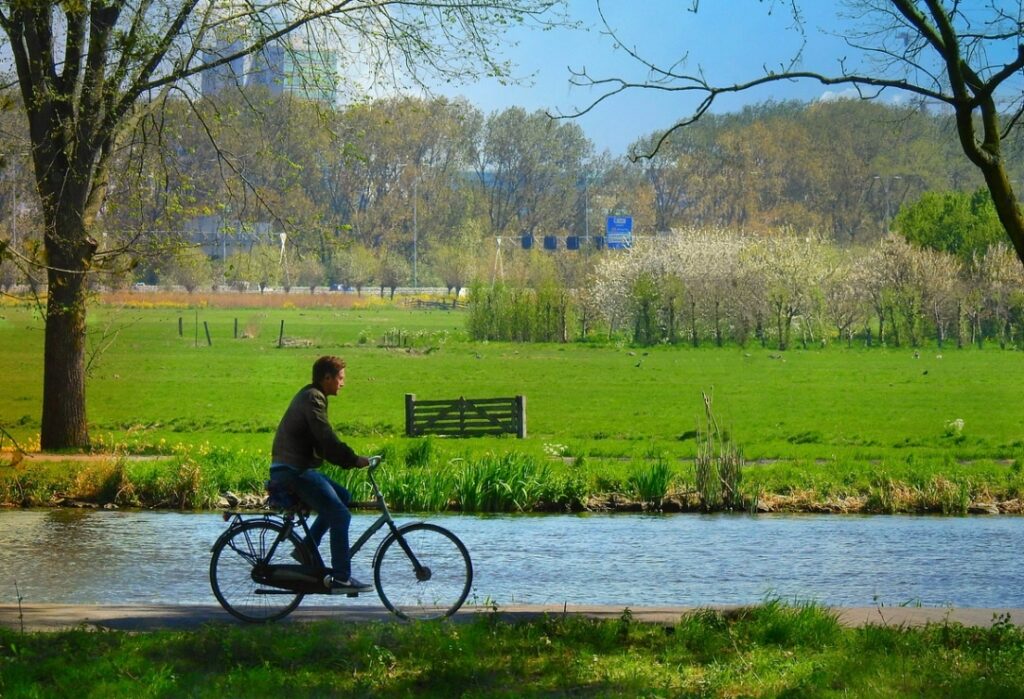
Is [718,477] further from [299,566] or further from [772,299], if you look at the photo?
[772,299]

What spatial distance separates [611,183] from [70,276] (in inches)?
3172

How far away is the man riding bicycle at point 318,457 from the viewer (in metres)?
10.4

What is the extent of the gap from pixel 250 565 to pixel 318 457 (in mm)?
938

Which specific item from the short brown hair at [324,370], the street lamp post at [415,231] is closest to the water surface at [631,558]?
the short brown hair at [324,370]

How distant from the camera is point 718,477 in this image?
71.8 ft

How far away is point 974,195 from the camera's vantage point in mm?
85812

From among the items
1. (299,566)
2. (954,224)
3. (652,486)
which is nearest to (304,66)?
(652,486)

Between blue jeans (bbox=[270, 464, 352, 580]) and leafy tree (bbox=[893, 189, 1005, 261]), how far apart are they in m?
72.1

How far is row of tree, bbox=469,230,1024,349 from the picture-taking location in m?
75.5

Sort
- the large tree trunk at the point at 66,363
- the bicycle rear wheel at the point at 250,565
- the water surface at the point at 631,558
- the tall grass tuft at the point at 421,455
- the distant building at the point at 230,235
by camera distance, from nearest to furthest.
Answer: the bicycle rear wheel at the point at 250,565, the water surface at the point at 631,558, the tall grass tuft at the point at 421,455, the large tree trunk at the point at 66,363, the distant building at the point at 230,235

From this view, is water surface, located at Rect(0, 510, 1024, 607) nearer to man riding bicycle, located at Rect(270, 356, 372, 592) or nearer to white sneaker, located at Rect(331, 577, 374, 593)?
white sneaker, located at Rect(331, 577, 374, 593)

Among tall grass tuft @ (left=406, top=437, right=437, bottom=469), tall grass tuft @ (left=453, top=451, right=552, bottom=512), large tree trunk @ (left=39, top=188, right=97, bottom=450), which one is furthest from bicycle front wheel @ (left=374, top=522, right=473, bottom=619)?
large tree trunk @ (left=39, top=188, right=97, bottom=450)

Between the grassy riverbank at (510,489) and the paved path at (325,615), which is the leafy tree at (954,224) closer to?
the grassy riverbank at (510,489)

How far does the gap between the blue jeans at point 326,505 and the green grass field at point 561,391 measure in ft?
33.2
